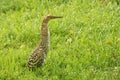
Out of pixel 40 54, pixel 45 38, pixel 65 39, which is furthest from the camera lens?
pixel 65 39

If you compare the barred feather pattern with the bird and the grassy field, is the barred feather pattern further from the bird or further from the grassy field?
the grassy field

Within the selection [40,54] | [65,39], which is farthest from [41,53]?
[65,39]

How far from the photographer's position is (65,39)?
8.75 m

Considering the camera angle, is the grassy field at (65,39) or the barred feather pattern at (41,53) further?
the grassy field at (65,39)

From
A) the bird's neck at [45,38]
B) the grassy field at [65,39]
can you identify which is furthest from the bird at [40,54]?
the grassy field at [65,39]

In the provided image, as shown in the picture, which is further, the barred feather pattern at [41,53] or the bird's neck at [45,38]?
the bird's neck at [45,38]

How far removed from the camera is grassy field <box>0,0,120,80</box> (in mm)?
7457

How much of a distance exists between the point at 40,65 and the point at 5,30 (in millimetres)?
2049

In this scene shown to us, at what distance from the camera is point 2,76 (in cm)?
729

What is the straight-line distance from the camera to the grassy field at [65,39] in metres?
7.46

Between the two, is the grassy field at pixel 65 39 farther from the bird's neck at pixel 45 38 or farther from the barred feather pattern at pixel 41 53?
the bird's neck at pixel 45 38

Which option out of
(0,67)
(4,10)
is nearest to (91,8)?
(4,10)

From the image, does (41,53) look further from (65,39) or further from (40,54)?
(65,39)

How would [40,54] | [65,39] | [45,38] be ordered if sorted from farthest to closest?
[65,39]
[45,38]
[40,54]
